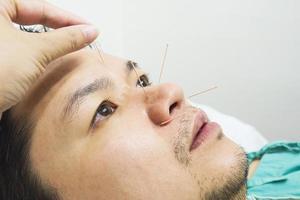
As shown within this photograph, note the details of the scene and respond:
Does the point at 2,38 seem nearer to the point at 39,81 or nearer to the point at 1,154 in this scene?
the point at 39,81

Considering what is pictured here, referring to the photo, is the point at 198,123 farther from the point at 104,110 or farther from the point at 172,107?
the point at 104,110

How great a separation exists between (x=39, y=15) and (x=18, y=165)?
1.30 ft

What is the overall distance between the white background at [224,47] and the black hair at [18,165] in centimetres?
90

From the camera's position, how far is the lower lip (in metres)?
0.84

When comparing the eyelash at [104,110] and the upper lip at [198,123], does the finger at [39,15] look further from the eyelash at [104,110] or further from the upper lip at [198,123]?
the upper lip at [198,123]

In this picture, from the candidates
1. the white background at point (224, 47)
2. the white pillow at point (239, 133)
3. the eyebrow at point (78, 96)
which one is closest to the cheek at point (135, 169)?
the eyebrow at point (78, 96)

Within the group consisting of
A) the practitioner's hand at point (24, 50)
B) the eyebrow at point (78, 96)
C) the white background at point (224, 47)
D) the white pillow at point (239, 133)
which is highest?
the practitioner's hand at point (24, 50)

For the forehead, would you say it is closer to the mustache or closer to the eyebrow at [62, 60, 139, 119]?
the eyebrow at [62, 60, 139, 119]

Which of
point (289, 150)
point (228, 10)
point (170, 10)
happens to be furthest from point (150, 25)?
point (289, 150)

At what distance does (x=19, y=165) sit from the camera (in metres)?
0.80

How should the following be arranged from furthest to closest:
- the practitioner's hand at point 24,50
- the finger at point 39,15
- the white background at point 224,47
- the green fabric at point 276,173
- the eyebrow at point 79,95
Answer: the white background at point 224,47
the green fabric at point 276,173
the finger at point 39,15
the eyebrow at point 79,95
the practitioner's hand at point 24,50

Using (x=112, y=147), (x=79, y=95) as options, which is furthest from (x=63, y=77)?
(x=112, y=147)

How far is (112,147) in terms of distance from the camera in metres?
0.78

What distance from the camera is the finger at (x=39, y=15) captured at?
897mm
